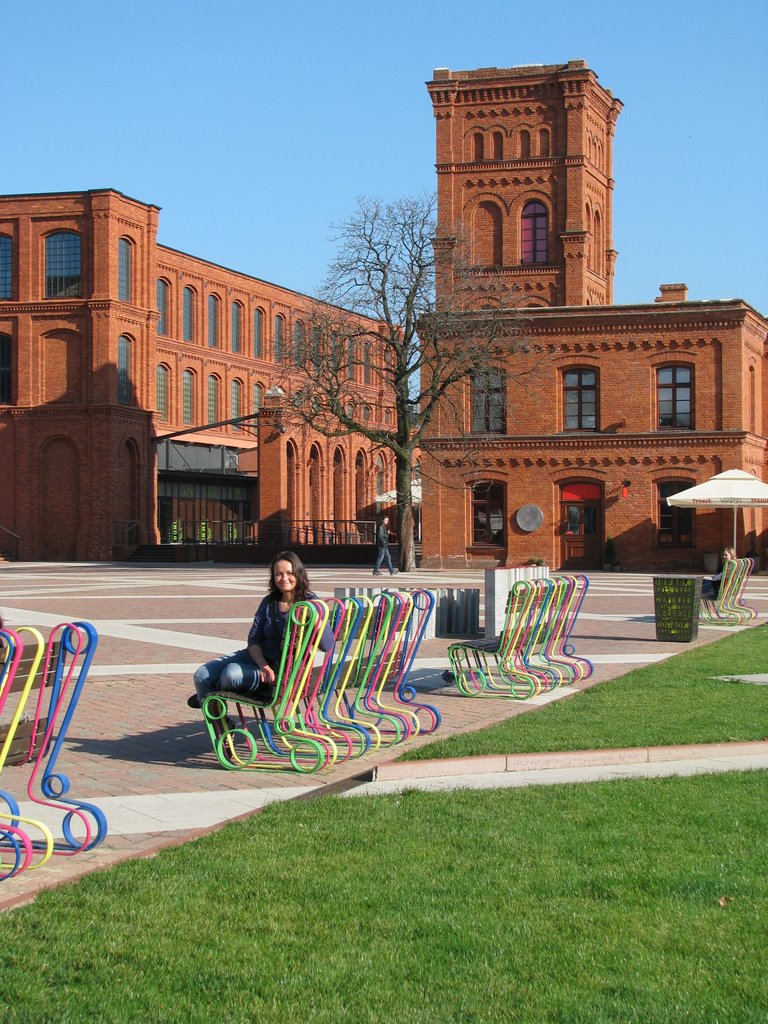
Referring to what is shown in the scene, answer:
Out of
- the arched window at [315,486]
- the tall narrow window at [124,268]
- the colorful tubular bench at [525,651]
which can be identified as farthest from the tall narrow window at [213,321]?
the colorful tubular bench at [525,651]

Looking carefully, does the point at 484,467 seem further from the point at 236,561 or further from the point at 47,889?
the point at 47,889

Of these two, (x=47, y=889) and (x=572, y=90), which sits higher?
(x=572, y=90)

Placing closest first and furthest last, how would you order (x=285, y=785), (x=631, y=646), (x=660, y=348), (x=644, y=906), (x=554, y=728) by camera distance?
(x=644, y=906)
(x=285, y=785)
(x=554, y=728)
(x=631, y=646)
(x=660, y=348)

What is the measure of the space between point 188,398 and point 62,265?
1475 cm

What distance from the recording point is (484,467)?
4253cm

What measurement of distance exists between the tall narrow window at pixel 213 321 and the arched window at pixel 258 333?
3.88m

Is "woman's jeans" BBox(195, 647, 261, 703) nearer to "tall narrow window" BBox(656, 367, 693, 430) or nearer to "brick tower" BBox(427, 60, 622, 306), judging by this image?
"tall narrow window" BBox(656, 367, 693, 430)

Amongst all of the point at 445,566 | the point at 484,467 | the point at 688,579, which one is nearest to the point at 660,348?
the point at 484,467

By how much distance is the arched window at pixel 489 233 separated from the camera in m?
50.7

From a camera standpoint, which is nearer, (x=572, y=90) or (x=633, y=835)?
(x=633, y=835)

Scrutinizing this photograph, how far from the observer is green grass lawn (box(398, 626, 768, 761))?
844cm

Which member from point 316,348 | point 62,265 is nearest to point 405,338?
point 316,348

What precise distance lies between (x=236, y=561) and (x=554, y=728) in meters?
40.9

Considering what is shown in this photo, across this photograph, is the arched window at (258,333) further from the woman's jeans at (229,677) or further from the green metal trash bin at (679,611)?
the woman's jeans at (229,677)
